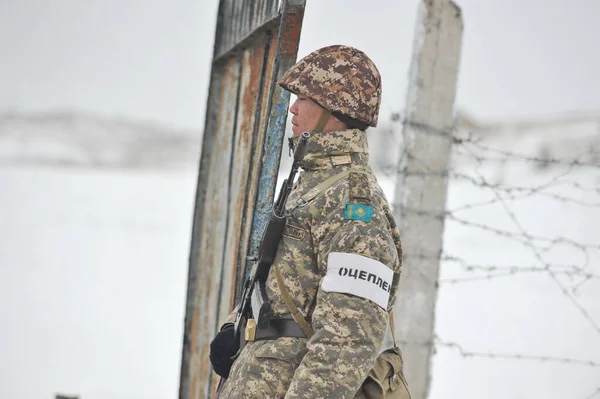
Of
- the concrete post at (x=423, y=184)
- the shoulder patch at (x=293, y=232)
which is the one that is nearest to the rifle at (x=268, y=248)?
the shoulder patch at (x=293, y=232)

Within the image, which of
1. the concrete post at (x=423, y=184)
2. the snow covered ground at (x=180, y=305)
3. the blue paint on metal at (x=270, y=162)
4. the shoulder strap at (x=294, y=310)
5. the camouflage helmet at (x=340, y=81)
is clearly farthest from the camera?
the snow covered ground at (x=180, y=305)

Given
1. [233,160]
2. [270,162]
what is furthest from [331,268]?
[233,160]

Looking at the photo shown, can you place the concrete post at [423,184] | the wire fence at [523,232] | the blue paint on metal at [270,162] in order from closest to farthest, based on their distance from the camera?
1. the blue paint on metal at [270,162]
2. the concrete post at [423,184]
3. the wire fence at [523,232]

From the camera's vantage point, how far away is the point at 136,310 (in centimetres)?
737

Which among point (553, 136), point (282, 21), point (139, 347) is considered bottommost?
point (139, 347)

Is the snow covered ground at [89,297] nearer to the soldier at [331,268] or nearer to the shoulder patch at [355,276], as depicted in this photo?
the soldier at [331,268]

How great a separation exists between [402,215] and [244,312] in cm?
130

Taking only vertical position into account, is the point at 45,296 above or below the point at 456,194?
below

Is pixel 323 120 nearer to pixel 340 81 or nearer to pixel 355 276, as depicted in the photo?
pixel 340 81

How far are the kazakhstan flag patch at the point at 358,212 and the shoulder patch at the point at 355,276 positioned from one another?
0.34ft

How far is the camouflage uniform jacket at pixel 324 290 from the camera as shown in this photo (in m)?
1.68

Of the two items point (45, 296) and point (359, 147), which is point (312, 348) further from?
point (45, 296)

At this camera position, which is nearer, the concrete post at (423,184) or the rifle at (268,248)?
the rifle at (268,248)

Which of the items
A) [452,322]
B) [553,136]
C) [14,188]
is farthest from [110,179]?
[553,136]
